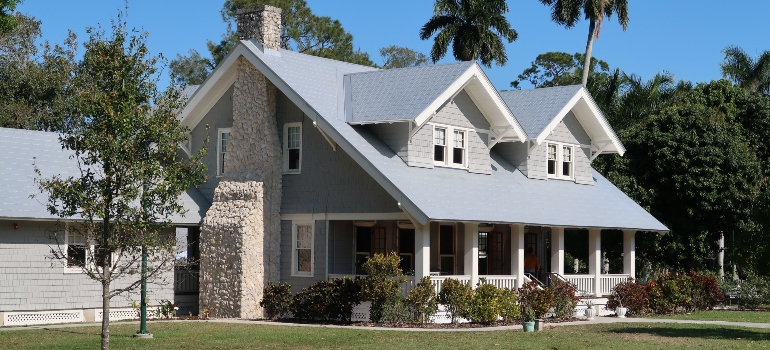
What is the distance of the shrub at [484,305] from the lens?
29.3 m

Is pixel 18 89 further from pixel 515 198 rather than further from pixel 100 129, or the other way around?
pixel 100 129

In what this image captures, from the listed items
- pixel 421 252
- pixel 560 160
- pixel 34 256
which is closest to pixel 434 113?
pixel 421 252

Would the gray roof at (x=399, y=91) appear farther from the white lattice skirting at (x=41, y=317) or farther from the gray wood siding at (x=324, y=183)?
the white lattice skirting at (x=41, y=317)

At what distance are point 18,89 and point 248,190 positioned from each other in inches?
1005

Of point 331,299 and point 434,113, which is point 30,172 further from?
point 434,113

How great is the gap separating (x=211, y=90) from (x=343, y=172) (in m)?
5.55

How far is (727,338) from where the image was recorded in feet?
84.2

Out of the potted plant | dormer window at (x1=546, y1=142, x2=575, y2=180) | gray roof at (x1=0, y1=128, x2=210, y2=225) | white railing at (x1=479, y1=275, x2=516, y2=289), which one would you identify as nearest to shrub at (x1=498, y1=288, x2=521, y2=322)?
white railing at (x1=479, y1=275, x2=516, y2=289)

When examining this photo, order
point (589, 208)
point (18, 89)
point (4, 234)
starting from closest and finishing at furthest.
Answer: point (4, 234) < point (589, 208) < point (18, 89)

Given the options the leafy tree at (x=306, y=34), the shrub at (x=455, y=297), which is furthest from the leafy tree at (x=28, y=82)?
the shrub at (x=455, y=297)

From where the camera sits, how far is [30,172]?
102ft

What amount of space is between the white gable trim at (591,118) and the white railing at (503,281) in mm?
5193

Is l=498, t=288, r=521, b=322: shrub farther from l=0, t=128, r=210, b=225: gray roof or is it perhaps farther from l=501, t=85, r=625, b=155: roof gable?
l=0, t=128, r=210, b=225: gray roof

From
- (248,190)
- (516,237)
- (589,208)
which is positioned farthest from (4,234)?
(589,208)
